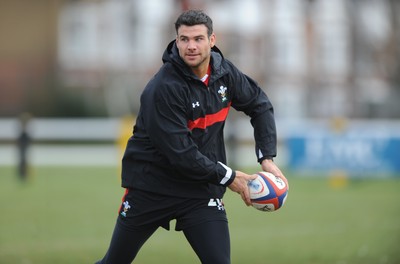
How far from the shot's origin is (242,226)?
13352mm

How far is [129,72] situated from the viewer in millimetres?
49594

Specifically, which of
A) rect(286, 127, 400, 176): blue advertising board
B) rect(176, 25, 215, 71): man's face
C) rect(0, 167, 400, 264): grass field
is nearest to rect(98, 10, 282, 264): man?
rect(176, 25, 215, 71): man's face

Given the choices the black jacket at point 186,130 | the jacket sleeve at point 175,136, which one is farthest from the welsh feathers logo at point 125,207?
the jacket sleeve at point 175,136

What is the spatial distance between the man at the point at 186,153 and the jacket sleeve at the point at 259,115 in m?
0.07

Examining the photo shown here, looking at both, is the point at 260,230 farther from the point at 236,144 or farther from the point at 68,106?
the point at 68,106

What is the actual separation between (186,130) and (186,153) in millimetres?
174

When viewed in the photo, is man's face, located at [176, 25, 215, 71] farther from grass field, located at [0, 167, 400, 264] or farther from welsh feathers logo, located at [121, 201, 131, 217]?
grass field, located at [0, 167, 400, 264]

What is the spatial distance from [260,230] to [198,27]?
6737 millimetres

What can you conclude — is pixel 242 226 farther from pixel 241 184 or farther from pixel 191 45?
pixel 191 45

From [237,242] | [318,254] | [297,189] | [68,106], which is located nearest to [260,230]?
[237,242]

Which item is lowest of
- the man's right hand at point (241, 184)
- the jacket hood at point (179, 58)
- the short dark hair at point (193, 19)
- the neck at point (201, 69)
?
the man's right hand at point (241, 184)

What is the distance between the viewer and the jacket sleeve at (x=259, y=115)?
7.14m

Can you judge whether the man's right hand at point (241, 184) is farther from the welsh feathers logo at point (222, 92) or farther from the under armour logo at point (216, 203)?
the welsh feathers logo at point (222, 92)

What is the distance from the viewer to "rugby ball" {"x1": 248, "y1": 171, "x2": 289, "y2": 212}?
22.4ft
